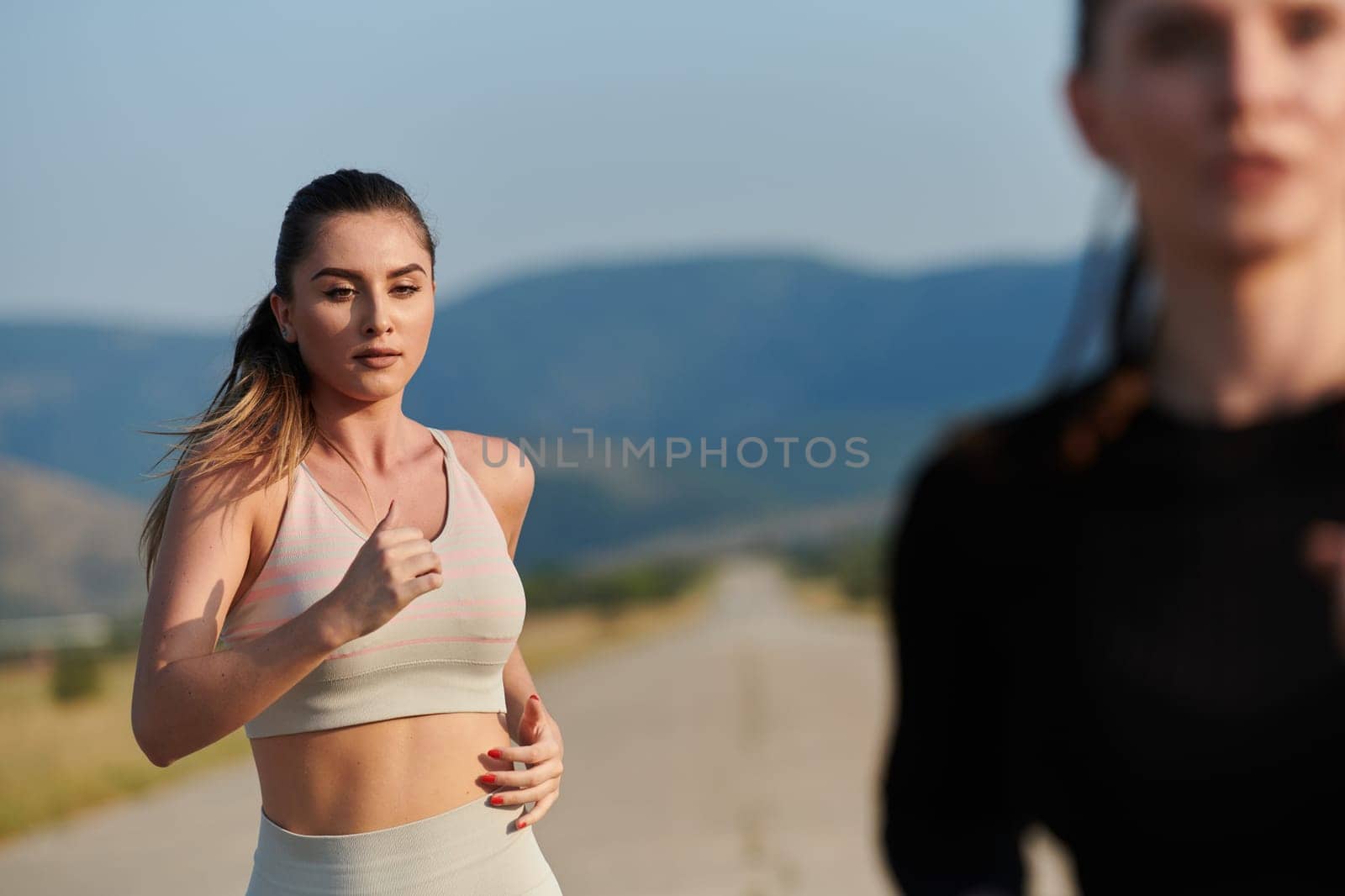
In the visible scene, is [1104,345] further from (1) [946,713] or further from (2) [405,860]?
(2) [405,860]

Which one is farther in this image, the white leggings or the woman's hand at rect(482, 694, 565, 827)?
the woman's hand at rect(482, 694, 565, 827)

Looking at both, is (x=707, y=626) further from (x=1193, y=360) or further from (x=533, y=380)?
(x=533, y=380)

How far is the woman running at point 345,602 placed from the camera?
2.49m

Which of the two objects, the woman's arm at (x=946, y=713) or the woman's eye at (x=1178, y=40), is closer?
the woman's eye at (x=1178, y=40)

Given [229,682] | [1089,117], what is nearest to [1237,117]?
[1089,117]

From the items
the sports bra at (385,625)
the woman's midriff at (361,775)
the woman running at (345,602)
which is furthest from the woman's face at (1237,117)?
the woman's midriff at (361,775)

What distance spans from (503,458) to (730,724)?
538 inches

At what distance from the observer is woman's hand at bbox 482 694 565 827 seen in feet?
8.98

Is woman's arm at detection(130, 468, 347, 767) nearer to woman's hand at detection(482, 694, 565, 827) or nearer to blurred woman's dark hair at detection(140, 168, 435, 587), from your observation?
blurred woman's dark hair at detection(140, 168, 435, 587)

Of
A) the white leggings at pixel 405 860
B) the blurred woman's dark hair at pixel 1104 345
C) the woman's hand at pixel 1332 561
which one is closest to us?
Answer: the woman's hand at pixel 1332 561

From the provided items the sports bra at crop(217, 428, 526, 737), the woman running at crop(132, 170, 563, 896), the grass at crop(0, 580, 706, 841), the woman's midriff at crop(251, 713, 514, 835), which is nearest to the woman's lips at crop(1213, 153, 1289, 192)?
the woman running at crop(132, 170, 563, 896)

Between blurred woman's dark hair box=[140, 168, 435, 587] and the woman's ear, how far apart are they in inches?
65.0

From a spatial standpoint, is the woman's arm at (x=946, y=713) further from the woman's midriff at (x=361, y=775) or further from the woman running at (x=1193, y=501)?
the woman's midriff at (x=361, y=775)

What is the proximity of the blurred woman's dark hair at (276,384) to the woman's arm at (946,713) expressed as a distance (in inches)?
60.6
